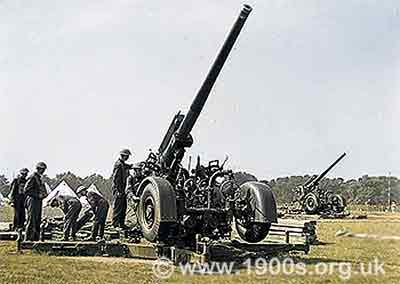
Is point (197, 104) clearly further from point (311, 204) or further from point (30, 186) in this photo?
point (311, 204)

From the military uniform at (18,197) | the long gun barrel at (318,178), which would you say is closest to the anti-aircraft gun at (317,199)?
the long gun barrel at (318,178)

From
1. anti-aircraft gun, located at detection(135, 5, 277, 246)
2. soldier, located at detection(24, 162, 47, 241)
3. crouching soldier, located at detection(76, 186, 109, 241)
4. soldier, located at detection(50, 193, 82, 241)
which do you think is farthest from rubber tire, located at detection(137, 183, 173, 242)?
soldier, located at detection(50, 193, 82, 241)

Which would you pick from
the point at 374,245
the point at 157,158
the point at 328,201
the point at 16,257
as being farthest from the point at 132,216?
the point at 328,201

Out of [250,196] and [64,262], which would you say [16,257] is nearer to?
[64,262]

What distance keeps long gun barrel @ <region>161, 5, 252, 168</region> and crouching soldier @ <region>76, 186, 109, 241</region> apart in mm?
2400

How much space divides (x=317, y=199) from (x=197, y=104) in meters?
26.8

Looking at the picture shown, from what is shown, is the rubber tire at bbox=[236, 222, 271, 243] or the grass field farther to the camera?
the rubber tire at bbox=[236, 222, 271, 243]

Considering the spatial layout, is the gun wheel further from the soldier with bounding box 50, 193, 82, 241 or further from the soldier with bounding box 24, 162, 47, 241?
the soldier with bounding box 50, 193, 82, 241

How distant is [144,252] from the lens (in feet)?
42.5

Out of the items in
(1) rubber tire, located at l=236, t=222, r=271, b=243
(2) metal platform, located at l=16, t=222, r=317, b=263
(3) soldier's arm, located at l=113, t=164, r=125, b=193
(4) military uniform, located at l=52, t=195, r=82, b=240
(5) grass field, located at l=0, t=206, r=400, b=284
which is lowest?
(5) grass field, located at l=0, t=206, r=400, b=284

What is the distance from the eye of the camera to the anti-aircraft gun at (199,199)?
12.4 m

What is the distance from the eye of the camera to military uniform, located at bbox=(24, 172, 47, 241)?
572 inches

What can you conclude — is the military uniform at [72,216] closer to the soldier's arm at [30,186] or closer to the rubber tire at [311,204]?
the soldier's arm at [30,186]

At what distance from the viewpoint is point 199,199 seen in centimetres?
1308
